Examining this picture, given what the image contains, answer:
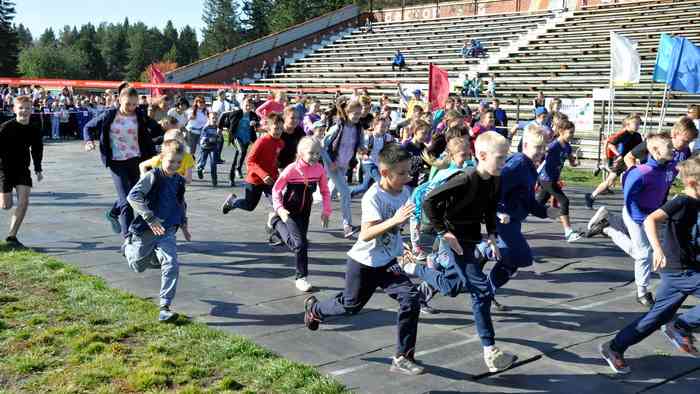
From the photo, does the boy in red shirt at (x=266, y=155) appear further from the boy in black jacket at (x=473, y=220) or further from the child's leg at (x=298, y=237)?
the boy in black jacket at (x=473, y=220)

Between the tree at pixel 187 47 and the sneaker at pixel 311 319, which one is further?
the tree at pixel 187 47

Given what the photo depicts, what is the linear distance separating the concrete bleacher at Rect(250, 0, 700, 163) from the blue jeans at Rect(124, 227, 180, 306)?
56.8 feet

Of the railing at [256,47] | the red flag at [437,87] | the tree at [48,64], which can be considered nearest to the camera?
the red flag at [437,87]

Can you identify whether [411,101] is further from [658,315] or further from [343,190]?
[658,315]

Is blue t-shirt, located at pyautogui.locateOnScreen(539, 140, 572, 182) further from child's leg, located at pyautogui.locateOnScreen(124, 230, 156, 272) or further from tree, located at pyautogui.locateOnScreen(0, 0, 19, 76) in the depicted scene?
tree, located at pyautogui.locateOnScreen(0, 0, 19, 76)

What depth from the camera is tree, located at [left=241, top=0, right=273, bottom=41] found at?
9625 centimetres

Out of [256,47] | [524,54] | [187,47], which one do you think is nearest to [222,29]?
[187,47]

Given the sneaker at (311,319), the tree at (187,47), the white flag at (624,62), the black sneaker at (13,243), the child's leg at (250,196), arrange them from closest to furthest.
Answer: the sneaker at (311,319) < the black sneaker at (13,243) < the child's leg at (250,196) < the white flag at (624,62) < the tree at (187,47)

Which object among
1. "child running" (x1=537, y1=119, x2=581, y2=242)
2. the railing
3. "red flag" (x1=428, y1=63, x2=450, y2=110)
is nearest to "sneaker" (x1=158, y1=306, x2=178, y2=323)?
"child running" (x1=537, y1=119, x2=581, y2=242)

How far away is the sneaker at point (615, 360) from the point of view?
4.96 meters

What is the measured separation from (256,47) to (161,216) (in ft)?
136

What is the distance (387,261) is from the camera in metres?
5.05

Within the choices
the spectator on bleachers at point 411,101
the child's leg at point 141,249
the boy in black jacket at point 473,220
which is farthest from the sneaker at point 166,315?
the spectator on bleachers at point 411,101

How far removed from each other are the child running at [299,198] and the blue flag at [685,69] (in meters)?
11.0
